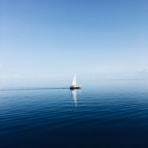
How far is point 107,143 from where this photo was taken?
69.4 feet

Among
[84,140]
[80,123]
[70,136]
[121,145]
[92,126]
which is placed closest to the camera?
[121,145]

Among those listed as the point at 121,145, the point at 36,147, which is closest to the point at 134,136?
the point at 121,145

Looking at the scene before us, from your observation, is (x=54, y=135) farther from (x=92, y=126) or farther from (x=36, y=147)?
(x=92, y=126)

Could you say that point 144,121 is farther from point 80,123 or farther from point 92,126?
point 80,123

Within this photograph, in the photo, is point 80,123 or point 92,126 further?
point 80,123

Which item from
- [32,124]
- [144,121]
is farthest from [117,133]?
[32,124]

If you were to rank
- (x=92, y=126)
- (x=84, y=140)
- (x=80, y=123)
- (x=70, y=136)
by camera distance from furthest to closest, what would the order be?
(x=80, y=123)
(x=92, y=126)
(x=70, y=136)
(x=84, y=140)

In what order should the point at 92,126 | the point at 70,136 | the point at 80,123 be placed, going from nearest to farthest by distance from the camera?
1. the point at 70,136
2. the point at 92,126
3. the point at 80,123

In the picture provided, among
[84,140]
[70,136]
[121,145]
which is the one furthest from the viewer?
[70,136]

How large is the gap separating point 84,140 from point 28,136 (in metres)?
9.64

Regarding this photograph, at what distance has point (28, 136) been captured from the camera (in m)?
24.8

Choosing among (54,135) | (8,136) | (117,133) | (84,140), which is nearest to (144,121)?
(117,133)

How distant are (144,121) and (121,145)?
1441 centimetres

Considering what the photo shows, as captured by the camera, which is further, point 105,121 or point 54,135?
point 105,121
